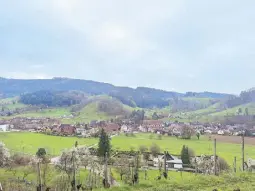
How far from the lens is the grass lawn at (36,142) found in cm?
9376

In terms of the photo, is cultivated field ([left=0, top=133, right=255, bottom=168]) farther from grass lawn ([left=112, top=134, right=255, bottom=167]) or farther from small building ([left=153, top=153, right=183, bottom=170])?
small building ([left=153, top=153, right=183, bottom=170])

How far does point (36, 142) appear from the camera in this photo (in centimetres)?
10662

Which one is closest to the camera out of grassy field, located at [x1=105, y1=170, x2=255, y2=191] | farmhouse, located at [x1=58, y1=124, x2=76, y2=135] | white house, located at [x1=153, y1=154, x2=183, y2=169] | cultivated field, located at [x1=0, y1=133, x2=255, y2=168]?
grassy field, located at [x1=105, y1=170, x2=255, y2=191]

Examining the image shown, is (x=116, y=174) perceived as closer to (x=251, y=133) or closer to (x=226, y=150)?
(x=226, y=150)

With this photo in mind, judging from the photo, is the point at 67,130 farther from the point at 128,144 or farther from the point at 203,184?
the point at 203,184

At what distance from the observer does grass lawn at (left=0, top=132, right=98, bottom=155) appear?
308ft

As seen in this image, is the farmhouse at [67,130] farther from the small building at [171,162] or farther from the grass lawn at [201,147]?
the small building at [171,162]

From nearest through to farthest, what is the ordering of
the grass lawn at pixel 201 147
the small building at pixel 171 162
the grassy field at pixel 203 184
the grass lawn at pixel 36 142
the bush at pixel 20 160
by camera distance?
the grassy field at pixel 203 184 → the bush at pixel 20 160 → the small building at pixel 171 162 → the grass lawn at pixel 201 147 → the grass lawn at pixel 36 142

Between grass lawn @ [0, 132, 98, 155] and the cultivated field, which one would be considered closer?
the cultivated field

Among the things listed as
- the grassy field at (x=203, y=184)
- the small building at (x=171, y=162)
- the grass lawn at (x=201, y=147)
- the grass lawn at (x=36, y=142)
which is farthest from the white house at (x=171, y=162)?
the grassy field at (x=203, y=184)

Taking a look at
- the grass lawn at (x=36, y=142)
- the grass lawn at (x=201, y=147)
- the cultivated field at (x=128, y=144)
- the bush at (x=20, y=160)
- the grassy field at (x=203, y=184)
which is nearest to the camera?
the grassy field at (x=203, y=184)

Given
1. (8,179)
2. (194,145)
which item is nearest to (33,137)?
(194,145)

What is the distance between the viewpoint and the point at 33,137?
116 metres

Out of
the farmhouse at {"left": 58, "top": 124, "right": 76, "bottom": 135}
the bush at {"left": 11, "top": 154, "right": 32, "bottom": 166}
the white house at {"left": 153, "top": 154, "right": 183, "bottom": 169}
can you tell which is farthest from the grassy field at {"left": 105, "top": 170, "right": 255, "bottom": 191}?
the farmhouse at {"left": 58, "top": 124, "right": 76, "bottom": 135}
